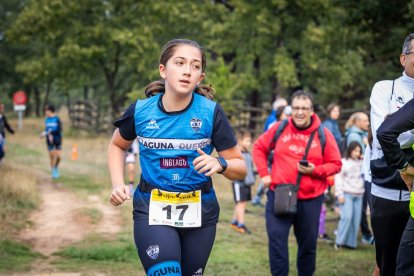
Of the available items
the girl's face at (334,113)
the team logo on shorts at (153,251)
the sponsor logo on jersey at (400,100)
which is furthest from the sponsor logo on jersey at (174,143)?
the girl's face at (334,113)

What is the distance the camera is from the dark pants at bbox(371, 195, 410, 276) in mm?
4852

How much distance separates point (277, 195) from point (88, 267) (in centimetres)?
278

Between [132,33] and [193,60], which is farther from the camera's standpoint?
[132,33]

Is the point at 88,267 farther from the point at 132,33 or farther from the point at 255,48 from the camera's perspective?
the point at 132,33

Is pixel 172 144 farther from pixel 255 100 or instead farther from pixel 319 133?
pixel 255 100

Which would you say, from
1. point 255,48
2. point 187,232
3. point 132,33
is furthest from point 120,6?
point 187,232

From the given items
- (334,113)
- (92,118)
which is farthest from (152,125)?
(92,118)

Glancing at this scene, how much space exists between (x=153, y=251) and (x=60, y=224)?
716 centimetres

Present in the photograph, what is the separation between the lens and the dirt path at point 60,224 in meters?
8.84

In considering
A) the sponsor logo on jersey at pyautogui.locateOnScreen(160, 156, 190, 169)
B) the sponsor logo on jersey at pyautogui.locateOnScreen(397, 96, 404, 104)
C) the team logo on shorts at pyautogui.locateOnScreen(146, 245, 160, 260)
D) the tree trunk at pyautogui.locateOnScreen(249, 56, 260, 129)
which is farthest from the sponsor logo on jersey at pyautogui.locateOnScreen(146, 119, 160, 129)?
the tree trunk at pyautogui.locateOnScreen(249, 56, 260, 129)

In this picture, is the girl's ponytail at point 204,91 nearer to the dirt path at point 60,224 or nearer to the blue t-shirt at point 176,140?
the blue t-shirt at point 176,140

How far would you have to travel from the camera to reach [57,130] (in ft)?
59.2

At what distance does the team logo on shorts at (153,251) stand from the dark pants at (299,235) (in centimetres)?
273

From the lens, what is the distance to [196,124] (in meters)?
4.00
